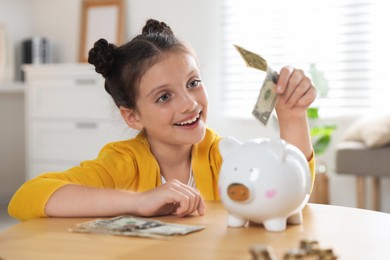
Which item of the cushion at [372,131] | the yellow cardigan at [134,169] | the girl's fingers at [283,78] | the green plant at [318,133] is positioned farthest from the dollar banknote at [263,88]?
the green plant at [318,133]

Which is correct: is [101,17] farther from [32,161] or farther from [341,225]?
[341,225]

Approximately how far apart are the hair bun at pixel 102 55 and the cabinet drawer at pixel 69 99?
8.76ft

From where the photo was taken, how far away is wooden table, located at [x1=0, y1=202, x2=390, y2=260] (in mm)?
850

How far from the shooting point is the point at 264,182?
939 millimetres

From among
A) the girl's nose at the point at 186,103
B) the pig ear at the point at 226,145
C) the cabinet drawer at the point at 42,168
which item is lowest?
the cabinet drawer at the point at 42,168

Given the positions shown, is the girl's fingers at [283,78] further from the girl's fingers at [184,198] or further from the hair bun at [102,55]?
the hair bun at [102,55]

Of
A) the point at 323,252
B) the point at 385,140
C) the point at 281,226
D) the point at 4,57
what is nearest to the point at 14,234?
the point at 281,226

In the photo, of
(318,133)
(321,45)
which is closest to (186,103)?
(318,133)

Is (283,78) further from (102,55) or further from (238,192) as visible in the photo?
(102,55)

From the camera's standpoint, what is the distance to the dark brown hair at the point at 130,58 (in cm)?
148

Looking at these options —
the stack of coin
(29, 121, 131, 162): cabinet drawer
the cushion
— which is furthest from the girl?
(29, 121, 131, 162): cabinet drawer

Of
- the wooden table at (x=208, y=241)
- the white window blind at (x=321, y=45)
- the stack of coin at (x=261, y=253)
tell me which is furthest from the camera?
the white window blind at (x=321, y=45)

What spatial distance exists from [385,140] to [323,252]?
282 centimetres

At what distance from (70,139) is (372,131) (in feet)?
6.66
